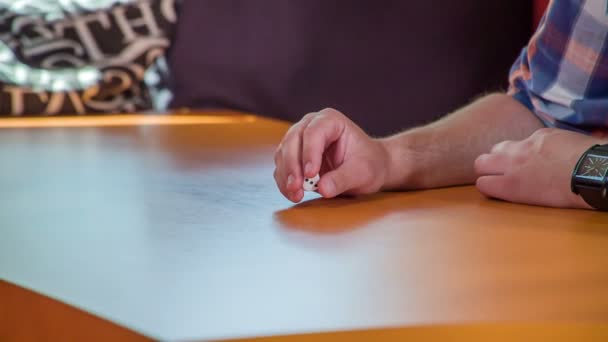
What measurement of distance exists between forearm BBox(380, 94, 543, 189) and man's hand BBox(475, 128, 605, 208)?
8 centimetres

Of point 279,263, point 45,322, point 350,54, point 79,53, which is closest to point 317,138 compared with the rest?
point 279,263

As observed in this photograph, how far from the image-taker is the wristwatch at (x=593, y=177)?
866mm

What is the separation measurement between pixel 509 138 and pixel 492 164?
6.8 inches

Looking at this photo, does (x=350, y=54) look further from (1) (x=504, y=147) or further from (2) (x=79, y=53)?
(1) (x=504, y=147)

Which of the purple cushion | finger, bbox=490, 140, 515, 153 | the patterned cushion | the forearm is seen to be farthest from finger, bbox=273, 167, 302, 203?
the patterned cushion

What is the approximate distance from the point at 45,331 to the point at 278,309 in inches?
7.0

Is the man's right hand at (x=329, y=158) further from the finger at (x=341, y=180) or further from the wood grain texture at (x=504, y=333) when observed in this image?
the wood grain texture at (x=504, y=333)

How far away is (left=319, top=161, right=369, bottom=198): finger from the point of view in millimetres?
920

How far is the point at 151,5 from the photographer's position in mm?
2084

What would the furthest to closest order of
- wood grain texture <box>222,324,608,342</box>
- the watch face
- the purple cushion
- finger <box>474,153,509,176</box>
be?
1. the purple cushion
2. finger <box>474,153,509,176</box>
3. the watch face
4. wood grain texture <box>222,324,608,342</box>

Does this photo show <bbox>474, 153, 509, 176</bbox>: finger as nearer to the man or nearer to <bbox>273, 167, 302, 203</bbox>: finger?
the man

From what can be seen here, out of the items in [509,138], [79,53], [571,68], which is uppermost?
[571,68]

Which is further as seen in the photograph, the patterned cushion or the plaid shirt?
the patterned cushion

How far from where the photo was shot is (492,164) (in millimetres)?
982
